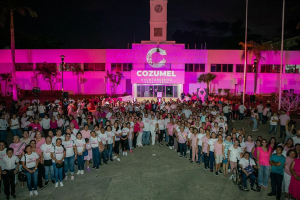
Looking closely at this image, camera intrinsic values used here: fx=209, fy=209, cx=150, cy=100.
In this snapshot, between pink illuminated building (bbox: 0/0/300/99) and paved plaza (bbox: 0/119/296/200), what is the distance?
83.0 ft

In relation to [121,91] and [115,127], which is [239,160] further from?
[121,91]

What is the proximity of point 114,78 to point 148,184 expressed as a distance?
89.7 ft

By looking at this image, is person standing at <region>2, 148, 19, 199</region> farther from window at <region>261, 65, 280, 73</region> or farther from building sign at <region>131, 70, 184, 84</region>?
window at <region>261, 65, 280, 73</region>

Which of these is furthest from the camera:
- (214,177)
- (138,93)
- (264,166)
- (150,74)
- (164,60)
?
(164,60)

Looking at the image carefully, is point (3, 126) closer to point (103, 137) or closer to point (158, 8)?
point (103, 137)

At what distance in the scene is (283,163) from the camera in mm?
5898

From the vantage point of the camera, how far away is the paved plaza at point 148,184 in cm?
614

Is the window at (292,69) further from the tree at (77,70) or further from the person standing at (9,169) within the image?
the person standing at (9,169)

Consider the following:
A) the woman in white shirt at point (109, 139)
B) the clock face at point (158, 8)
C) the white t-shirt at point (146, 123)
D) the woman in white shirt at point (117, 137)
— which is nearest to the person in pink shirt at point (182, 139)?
the white t-shirt at point (146, 123)

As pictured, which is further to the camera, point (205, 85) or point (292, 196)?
point (205, 85)

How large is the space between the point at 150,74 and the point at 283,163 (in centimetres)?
2122

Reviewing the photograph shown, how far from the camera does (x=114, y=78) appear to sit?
32.8 metres

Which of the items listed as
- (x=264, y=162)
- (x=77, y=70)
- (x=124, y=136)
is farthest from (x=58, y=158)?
(x=77, y=70)

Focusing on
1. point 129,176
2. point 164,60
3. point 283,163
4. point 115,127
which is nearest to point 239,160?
point 283,163
